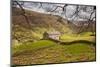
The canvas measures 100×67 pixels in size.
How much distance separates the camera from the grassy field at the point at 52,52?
210 cm

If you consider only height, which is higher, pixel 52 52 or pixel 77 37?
pixel 77 37

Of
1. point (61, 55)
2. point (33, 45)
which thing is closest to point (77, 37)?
point (61, 55)

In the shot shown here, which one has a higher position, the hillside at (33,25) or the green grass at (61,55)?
the hillside at (33,25)

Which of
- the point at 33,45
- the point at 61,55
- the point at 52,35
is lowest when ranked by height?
the point at 61,55

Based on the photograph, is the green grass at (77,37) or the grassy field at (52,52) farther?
the green grass at (77,37)

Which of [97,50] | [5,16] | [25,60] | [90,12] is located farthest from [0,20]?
[97,50]

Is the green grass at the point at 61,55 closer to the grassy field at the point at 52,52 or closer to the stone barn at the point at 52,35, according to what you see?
the grassy field at the point at 52,52

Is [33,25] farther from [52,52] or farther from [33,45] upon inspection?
[52,52]

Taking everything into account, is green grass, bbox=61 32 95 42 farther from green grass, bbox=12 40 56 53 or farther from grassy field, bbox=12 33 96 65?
green grass, bbox=12 40 56 53

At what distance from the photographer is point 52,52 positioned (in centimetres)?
221

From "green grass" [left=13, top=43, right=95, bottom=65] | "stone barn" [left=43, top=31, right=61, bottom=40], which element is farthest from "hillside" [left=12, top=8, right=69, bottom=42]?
"green grass" [left=13, top=43, right=95, bottom=65]

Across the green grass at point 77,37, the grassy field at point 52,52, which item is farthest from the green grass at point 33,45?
the green grass at point 77,37

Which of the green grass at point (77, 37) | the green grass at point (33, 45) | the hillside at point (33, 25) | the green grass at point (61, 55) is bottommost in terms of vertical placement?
the green grass at point (61, 55)

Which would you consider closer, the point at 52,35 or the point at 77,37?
the point at 52,35
